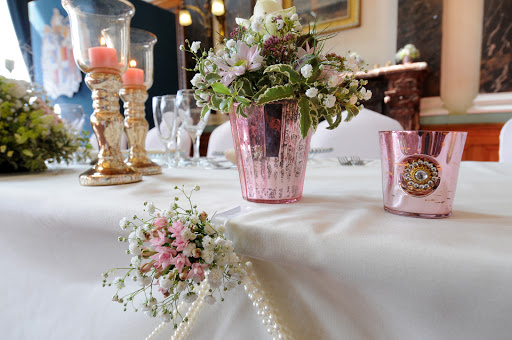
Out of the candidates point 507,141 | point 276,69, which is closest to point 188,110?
point 276,69

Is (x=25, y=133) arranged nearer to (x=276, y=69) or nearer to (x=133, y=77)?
(x=133, y=77)

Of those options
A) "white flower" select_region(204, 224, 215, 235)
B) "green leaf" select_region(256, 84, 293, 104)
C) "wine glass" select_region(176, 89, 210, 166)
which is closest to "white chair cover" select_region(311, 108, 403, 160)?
"wine glass" select_region(176, 89, 210, 166)

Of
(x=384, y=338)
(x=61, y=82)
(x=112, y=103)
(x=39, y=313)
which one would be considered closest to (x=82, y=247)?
(x=39, y=313)

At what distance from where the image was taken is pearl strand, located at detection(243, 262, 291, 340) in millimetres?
328

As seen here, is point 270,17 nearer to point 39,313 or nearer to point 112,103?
point 112,103

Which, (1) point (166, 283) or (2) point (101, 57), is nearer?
(1) point (166, 283)

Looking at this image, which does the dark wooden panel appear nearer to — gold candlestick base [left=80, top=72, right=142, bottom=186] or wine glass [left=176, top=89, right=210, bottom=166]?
wine glass [left=176, top=89, right=210, bottom=166]

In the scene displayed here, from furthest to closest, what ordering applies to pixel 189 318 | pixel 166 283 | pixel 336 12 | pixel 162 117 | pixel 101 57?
1. pixel 336 12
2. pixel 162 117
3. pixel 101 57
4. pixel 189 318
5. pixel 166 283

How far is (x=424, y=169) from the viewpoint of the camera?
321mm

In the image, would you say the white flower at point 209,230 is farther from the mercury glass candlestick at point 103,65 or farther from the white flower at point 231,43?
the mercury glass candlestick at point 103,65

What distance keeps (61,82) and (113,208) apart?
4322 millimetres

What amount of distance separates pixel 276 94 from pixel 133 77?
0.69 meters

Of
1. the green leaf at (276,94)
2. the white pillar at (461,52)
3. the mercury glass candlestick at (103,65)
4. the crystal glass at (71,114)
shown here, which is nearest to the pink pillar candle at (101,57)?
the mercury glass candlestick at (103,65)

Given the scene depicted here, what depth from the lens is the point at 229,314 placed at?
1.21 feet
